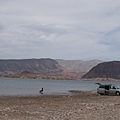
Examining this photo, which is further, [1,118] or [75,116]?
[75,116]

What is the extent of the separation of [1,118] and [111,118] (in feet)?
17.2

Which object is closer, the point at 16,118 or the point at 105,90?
the point at 16,118

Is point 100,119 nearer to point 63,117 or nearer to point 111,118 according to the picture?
point 111,118

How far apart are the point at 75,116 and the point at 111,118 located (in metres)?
1.79

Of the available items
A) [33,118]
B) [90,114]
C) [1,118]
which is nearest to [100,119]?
[90,114]

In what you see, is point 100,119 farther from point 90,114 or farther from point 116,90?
point 116,90

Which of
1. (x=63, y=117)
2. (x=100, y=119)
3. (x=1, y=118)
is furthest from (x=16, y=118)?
(x=100, y=119)

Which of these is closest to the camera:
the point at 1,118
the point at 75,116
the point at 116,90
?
the point at 1,118

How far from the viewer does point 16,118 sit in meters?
14.8

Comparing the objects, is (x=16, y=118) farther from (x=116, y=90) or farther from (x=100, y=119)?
(x=116, y=90)

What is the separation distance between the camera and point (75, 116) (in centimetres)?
1562

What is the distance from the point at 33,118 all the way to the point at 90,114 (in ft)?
10.8

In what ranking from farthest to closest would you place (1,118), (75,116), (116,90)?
(116,90), (75,116), (1,118)

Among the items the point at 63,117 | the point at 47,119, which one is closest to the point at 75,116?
the point at 63,117
